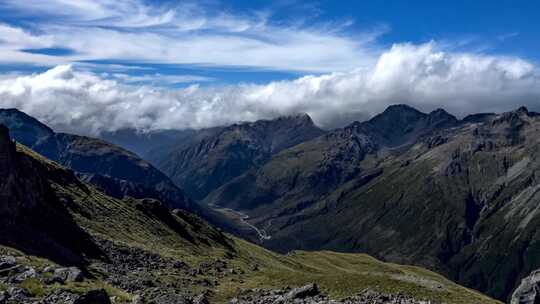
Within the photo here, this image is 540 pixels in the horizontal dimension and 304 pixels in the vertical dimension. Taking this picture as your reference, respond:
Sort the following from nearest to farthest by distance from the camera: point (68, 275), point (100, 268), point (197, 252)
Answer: point (68, 275)
point (100, 268)
point (197, 252)

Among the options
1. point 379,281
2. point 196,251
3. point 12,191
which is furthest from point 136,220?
point 379,281

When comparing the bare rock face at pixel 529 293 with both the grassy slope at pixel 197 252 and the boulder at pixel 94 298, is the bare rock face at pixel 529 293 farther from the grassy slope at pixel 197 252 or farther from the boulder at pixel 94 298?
the boulder at pixel 94 298

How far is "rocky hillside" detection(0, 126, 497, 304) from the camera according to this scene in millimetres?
42656

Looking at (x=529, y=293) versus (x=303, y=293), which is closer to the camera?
(x=303, y=293)

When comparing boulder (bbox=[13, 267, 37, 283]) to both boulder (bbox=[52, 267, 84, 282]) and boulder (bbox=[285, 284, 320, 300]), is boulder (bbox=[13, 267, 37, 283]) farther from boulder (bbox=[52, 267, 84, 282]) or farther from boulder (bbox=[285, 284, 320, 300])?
boulder (bbox=[285, 284, 320, 300])

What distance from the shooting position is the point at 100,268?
70938 mm

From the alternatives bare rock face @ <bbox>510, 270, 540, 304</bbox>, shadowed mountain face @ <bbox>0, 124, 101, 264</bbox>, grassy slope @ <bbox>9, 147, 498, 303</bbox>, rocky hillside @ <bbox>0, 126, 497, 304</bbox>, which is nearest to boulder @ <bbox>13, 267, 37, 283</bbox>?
Answer: rocky hillside @ <bbox>0, 126, 497, 304</bbox>

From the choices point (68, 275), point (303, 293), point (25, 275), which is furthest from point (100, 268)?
point (25, 275)

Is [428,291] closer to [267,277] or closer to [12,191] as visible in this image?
[267,277]

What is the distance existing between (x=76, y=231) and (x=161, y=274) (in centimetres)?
1591

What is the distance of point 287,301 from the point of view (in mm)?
58375

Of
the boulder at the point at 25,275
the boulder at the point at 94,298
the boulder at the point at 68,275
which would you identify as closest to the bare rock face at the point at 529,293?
the boulder at the point at 68,275

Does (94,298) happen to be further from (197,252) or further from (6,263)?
(197,252)

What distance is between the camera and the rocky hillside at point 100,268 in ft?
140
